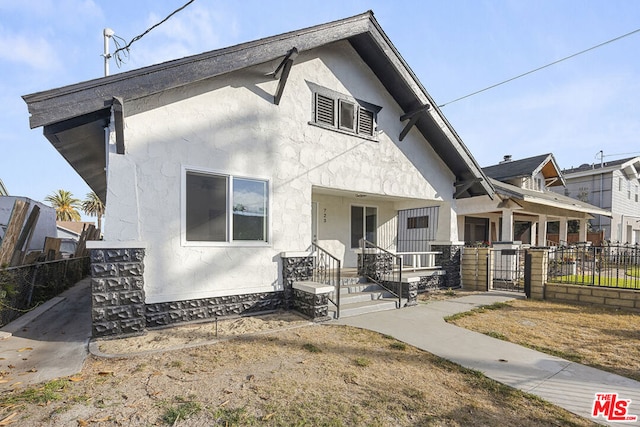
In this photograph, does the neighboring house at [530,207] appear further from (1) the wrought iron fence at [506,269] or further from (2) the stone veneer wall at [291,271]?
(2) the stone veneer wall at [291,271]

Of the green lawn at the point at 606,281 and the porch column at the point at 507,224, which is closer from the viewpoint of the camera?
the green lawn at the point at 606,281

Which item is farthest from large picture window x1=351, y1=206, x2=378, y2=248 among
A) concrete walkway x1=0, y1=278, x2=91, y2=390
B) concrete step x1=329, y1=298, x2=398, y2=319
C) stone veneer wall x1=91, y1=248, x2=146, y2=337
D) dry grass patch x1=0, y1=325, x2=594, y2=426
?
concrete walkway x1=0, y1=278, x2=91, y2=390

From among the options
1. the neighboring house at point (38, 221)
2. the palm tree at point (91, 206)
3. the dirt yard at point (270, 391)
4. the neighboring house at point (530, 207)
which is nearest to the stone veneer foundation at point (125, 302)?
the dirt yard at point (270, 391)

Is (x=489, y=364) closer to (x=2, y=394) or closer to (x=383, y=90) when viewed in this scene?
(x=2, y=394)

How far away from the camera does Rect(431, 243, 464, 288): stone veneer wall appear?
1027cm

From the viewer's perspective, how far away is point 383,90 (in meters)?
8.80

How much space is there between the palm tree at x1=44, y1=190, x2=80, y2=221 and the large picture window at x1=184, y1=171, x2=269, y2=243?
47756 mm

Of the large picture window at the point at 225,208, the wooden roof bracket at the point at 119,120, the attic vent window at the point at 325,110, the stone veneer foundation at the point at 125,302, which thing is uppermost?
the attic vent window at the point at 325,110

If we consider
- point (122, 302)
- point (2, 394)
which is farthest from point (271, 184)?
point (2, 394)

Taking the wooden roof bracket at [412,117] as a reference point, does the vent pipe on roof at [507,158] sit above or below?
above

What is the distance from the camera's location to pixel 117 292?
502cm

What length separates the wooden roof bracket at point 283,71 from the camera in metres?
6.25

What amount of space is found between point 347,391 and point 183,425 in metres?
1.67

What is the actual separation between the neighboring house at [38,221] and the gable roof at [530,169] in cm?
2031
